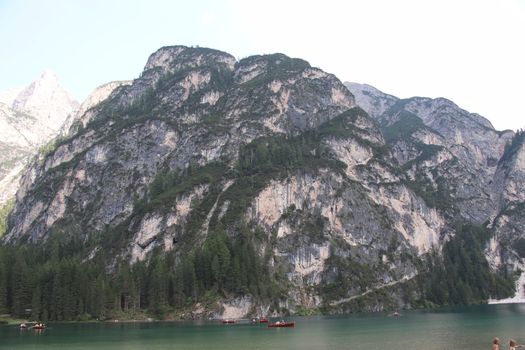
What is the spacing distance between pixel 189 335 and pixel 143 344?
16.9m

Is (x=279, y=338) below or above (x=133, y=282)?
below

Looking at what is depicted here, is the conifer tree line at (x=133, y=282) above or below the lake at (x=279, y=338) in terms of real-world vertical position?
above

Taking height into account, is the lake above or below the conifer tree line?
below

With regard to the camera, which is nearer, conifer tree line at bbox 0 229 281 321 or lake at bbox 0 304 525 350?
lake at bbox 0 304 525 350

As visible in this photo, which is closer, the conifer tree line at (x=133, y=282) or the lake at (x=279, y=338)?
the lake at (x=279, y=338)

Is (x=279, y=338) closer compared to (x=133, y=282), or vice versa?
(x=279, y=338)

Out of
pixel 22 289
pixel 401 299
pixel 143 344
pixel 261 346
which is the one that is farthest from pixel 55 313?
pixel 401 299

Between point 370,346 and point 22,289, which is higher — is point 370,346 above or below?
below

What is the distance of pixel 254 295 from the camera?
6294 inches

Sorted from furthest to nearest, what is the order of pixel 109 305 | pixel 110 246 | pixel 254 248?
pixel 110 246 → pixel 254 248 → pixel 109 305

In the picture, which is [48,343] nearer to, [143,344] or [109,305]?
[143,344]

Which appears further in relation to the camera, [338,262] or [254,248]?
[338,262]

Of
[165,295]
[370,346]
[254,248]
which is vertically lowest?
[370,346]

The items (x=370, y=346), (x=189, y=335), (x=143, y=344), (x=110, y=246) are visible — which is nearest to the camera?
(x=370, y=346)
